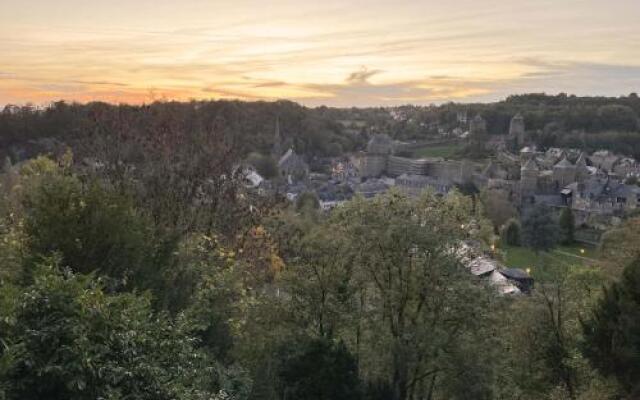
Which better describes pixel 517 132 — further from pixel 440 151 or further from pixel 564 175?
pixel 564 175

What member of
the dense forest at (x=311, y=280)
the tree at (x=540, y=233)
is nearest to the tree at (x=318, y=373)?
the dense forest at (x=311, y=280)

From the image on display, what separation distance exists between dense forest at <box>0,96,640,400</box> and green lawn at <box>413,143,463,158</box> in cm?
9700

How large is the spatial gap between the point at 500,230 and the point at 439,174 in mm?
36294

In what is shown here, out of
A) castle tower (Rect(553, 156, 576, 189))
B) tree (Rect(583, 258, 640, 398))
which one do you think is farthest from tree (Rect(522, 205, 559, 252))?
tree (Rect(583, 258, 640, 398))

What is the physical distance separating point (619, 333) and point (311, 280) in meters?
6.99

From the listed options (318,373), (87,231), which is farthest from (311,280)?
(87,231)

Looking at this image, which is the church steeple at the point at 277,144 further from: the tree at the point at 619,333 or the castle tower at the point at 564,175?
the tree at the point at 619,333

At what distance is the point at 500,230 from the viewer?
57.3 meters

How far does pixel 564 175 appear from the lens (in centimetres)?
8488

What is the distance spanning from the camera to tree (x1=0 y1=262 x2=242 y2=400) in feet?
20.8

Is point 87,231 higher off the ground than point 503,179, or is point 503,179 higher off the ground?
point 87,231

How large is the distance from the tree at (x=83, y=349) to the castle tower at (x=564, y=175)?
85181mm

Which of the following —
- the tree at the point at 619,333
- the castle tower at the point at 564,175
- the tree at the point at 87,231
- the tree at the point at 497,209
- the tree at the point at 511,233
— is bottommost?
the tree at the point at 511,233

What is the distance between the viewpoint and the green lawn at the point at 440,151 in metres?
114
